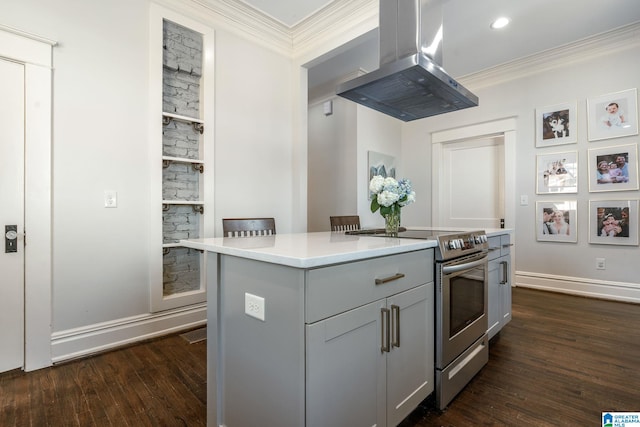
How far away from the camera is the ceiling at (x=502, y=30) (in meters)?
2.92

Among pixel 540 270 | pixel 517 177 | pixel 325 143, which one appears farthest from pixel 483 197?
pixel 325 143

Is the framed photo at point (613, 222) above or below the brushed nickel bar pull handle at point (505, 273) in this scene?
above

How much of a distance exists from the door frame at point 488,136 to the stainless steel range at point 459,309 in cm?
263

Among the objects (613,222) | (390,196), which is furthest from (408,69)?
(613,222)

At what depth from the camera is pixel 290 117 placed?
11.6 feet

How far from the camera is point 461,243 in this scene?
1721 mm

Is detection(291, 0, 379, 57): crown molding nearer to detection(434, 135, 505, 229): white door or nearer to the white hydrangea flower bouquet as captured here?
the white hydrangea flower bouquet

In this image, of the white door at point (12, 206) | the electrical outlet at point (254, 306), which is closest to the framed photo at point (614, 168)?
the electrical outlet at point (254, 306)

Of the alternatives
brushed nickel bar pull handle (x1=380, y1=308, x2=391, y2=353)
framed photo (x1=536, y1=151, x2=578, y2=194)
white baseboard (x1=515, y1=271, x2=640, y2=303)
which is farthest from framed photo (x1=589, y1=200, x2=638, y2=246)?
brushed nickel bar pull handle (x1=380, y1=308, x2=391, y2=353)

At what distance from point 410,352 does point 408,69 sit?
5.00 ft

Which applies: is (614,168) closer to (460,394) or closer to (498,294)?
(498,294)

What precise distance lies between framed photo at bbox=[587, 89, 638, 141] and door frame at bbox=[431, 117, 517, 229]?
31.4 inches

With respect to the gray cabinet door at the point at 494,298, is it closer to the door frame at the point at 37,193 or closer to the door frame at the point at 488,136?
the door frame at the point at 488,136

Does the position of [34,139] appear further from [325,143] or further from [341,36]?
[325,143]
